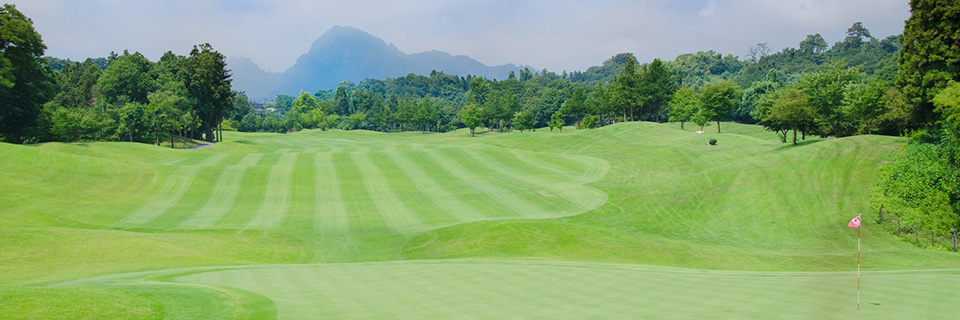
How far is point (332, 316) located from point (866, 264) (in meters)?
22.9

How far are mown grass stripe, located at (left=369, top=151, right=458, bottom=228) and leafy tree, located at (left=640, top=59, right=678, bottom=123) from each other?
232 ft

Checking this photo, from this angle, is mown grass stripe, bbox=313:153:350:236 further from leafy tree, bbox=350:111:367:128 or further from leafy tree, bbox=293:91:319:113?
leafy tree, bbox=293:91:319:113

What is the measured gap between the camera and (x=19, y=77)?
5728 centimetres

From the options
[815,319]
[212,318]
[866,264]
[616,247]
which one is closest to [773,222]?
[866,264]

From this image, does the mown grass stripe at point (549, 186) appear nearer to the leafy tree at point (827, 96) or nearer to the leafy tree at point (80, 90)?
the leafy tree at point (827, 96)

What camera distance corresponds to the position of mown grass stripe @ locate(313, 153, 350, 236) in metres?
30.1

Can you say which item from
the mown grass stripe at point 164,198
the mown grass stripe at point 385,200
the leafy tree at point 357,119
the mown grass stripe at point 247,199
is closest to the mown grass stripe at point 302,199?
the mown grass stripe at point 247,199

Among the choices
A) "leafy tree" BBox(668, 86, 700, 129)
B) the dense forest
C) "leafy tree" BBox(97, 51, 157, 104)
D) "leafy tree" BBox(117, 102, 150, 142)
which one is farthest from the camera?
"leafy tree" BBox(668, 86, 700, 129)

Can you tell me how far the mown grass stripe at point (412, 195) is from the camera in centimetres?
3231

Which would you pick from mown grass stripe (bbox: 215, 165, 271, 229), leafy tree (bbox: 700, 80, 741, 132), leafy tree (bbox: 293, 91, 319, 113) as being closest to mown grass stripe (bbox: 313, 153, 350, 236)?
mown grass stripe (bbox: 215, 165, 271, 229)

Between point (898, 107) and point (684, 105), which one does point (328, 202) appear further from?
point (684, 105)

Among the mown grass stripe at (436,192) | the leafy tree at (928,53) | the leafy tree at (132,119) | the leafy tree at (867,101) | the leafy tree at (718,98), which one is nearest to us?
the leafy tree at (928,53)

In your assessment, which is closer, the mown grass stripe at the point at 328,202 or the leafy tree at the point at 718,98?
the mown grass stripe at the point at 328,202

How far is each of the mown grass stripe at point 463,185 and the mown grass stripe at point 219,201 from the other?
16.3 metres
